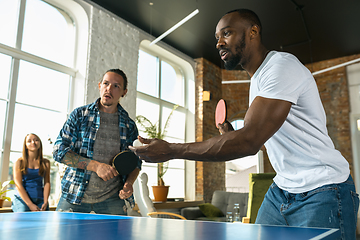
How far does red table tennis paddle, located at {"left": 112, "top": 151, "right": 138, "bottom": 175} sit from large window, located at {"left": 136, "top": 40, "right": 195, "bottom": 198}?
13.8 feet

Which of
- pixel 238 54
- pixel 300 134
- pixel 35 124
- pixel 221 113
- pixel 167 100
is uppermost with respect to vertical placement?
pixel 167 100

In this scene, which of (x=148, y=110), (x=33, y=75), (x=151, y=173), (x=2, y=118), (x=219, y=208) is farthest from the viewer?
(x=148, y=110)

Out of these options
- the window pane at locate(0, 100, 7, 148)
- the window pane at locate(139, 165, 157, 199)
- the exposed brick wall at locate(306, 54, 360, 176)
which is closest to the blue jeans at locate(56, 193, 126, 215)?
the window pane at locate(0, 100, 7, 148)

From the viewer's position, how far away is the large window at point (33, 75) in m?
4.37

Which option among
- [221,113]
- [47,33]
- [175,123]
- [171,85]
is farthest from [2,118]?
[171,85]

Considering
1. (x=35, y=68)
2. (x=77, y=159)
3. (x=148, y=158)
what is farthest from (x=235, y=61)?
(x=35, y=68)

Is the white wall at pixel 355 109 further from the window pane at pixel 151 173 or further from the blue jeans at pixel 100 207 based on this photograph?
the blue jeans at pixel 100 207

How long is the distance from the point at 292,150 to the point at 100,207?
140 centimetres

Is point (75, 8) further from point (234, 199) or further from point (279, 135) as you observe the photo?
point (279, 135)

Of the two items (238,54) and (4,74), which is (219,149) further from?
(4,74)

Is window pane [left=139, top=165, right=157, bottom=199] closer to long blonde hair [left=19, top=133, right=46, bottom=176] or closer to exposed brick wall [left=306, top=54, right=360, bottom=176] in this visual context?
long blonde hair [left=19, top=133, right=46, bottom=176]

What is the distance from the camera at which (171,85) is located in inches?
303

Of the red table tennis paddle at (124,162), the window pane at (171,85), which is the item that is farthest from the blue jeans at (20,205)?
the window pane at (171,85)

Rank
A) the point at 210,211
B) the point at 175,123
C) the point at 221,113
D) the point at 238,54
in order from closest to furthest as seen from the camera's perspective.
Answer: the point at 238,54 < the point at 221,113 < the point at 210,211 < the point at 175,123
